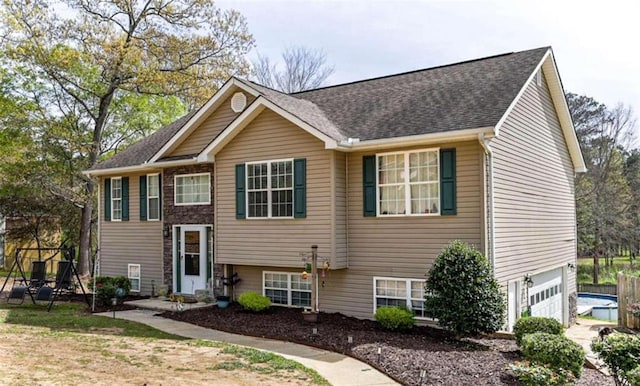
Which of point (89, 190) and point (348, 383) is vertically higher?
point (89, 190)

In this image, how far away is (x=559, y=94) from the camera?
14547 millimetres

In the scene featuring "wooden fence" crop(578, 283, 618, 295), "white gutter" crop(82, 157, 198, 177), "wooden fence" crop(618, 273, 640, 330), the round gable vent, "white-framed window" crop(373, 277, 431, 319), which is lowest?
"wooden fence" crop(578, 283, 618, 295)

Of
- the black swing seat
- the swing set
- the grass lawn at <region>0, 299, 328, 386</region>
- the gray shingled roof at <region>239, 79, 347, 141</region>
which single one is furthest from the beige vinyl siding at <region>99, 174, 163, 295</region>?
the gray shingled roof at <region>239, 79, 347, 141</region>

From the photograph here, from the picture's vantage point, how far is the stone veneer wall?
1462 cm

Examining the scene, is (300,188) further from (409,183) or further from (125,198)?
(125,198)

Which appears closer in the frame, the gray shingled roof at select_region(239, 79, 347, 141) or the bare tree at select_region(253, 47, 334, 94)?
the gray shingled roof at select_region(239, 79, 347, 141)

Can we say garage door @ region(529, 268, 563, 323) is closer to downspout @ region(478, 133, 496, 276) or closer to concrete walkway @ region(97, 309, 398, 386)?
downspout @ region(478, 133, 496, 276)

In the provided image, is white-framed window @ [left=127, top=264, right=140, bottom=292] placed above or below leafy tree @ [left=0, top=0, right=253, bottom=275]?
below

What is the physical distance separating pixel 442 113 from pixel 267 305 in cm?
632

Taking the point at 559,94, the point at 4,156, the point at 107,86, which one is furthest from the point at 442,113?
the point at 4,156

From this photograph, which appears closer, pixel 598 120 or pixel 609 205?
pixel 609 205

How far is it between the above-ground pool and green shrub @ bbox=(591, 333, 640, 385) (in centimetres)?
1314

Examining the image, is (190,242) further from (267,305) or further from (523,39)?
(523,39)

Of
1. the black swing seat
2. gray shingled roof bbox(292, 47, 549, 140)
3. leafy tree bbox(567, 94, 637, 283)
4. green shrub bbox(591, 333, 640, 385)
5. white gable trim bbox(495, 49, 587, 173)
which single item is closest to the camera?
green shrub bbox(591, 333, 640, 385)
